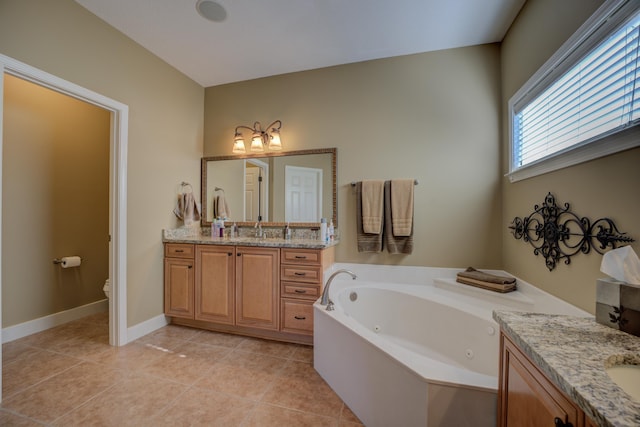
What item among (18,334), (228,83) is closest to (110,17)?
(228,83)

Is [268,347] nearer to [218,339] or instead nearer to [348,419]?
[218,339]

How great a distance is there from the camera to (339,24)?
79.9 inches

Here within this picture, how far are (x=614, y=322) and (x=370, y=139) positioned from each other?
2.04 meters

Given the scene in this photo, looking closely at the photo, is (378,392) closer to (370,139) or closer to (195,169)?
(370,139)

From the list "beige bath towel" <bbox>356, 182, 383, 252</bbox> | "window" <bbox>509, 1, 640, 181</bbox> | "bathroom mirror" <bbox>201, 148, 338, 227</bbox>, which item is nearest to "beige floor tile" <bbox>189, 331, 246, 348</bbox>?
"bathroom mirror" <bbox>201, 148, 338, 227</bbox>

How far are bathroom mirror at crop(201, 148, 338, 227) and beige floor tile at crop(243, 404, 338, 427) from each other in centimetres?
156

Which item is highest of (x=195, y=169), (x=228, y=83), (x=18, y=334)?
(x=228, y=83)

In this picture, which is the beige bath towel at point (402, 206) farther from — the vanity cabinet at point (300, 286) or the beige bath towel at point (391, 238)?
the vanity cabinet at point (300, 286)

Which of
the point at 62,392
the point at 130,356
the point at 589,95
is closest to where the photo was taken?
the point at 589,95

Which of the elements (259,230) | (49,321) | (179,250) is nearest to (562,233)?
(259,230)

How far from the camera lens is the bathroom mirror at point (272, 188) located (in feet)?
8.56

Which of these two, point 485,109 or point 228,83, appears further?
point 228,83

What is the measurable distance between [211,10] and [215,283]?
2.24 metres

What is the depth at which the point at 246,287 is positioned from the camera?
228 centimetres
